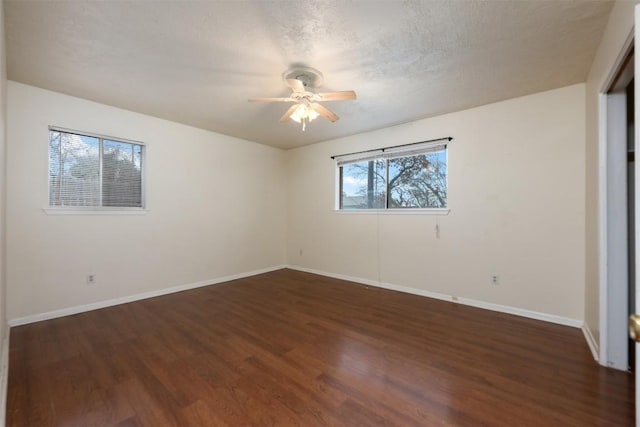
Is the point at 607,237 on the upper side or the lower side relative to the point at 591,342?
upper

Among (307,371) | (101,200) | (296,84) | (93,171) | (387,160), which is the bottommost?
(307,371)

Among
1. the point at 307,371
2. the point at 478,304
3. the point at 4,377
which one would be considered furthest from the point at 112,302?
the point at 478,304

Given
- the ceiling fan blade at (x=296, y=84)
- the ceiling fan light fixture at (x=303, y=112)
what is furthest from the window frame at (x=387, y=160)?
the ceiling fan blade at (x=296, y=84)

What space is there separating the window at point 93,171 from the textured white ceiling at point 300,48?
58 centimetres

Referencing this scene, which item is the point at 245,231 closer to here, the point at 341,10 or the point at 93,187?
the point at 93,187

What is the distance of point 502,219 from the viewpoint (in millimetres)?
3258

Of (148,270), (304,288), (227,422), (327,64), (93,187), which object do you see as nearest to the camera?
(227,422)

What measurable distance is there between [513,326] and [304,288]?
8.60 ft

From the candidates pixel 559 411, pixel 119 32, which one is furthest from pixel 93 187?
pixel 559 411

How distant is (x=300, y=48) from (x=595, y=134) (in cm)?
253

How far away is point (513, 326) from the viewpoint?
9.27 feet

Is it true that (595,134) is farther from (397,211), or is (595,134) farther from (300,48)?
(300,48)

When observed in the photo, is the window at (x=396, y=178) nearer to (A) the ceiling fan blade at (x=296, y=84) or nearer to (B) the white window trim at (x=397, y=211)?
(B) the white window trim at (x=397, y=211)

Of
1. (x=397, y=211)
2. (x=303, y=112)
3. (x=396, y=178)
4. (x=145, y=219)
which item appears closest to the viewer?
(x=303, y=112)
